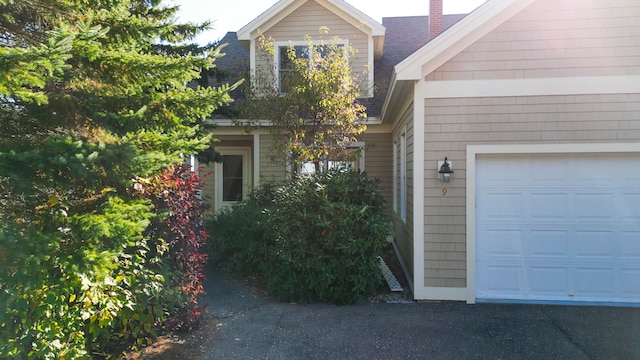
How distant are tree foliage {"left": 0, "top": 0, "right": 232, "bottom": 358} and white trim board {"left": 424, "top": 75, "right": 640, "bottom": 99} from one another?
3387mm

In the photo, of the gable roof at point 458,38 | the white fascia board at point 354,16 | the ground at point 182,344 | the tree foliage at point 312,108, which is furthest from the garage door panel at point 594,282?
the white fascia board at point 354,16

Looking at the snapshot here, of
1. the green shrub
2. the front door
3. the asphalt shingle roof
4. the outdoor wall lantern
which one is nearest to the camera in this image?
the outdoor wall lantern

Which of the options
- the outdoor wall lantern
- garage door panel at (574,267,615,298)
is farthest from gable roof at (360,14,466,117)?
garage door panel at (574,267,615,298)

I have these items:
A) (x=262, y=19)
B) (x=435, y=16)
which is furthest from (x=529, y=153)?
(x=262, y=19)

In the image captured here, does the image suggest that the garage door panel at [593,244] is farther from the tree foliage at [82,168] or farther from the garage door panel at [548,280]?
the tree foliage at [82,168]

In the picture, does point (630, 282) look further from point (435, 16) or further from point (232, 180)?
point (232, 180)

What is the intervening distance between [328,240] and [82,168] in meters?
3.52

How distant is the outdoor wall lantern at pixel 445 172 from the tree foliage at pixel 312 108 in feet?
7.89

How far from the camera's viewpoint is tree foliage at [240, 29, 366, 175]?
755cm

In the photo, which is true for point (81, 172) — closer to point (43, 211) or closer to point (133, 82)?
point (43, 211)

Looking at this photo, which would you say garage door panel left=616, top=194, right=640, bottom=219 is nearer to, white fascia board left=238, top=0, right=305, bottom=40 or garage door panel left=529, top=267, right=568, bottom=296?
garage door panel left=529, top=267, right=568, bottom=296

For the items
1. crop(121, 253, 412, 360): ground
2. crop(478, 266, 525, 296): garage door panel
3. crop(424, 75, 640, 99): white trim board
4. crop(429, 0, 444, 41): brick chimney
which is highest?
crop(429, 0, 444, 41): brick chimney

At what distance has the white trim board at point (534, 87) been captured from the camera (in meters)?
5.69

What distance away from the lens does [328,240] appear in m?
5.90
